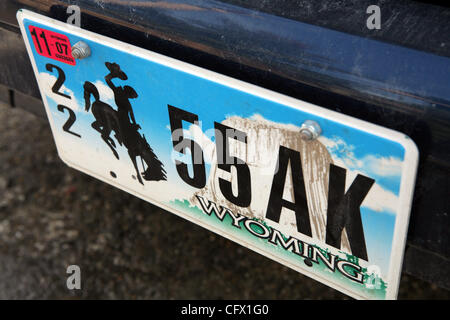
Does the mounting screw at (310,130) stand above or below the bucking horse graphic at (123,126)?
above

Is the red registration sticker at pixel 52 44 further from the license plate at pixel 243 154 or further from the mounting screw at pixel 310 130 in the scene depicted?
the mounting screw at pixel 310 130

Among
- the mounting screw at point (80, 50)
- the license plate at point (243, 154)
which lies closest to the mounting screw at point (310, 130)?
the license plate at point (243, 154)

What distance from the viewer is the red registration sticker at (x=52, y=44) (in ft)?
3.92

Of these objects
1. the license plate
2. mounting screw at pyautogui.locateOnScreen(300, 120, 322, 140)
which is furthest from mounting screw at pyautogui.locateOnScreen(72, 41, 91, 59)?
mounting screw at pyautogui.locateOnScreen(300, 120, 322, 140)

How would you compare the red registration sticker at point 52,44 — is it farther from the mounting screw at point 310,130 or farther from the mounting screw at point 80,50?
the mounting screw at point 310,130

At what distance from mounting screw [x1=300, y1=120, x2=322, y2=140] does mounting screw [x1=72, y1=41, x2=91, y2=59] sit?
51 centimetres

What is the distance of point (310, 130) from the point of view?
37.3 inches

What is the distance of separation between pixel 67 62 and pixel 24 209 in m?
1.06

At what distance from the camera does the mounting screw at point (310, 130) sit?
3.11 feet

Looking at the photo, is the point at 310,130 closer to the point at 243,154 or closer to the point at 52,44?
the point at 243,154

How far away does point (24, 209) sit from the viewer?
2109 millimetres

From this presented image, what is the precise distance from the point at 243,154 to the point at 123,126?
1.10 feet

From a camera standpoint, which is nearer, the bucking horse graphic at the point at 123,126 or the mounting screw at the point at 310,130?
the mounting screw at the point at 310,130

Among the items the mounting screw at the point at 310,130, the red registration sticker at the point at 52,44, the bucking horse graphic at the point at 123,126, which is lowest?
the bucking horse graphic at the point at 123,126
